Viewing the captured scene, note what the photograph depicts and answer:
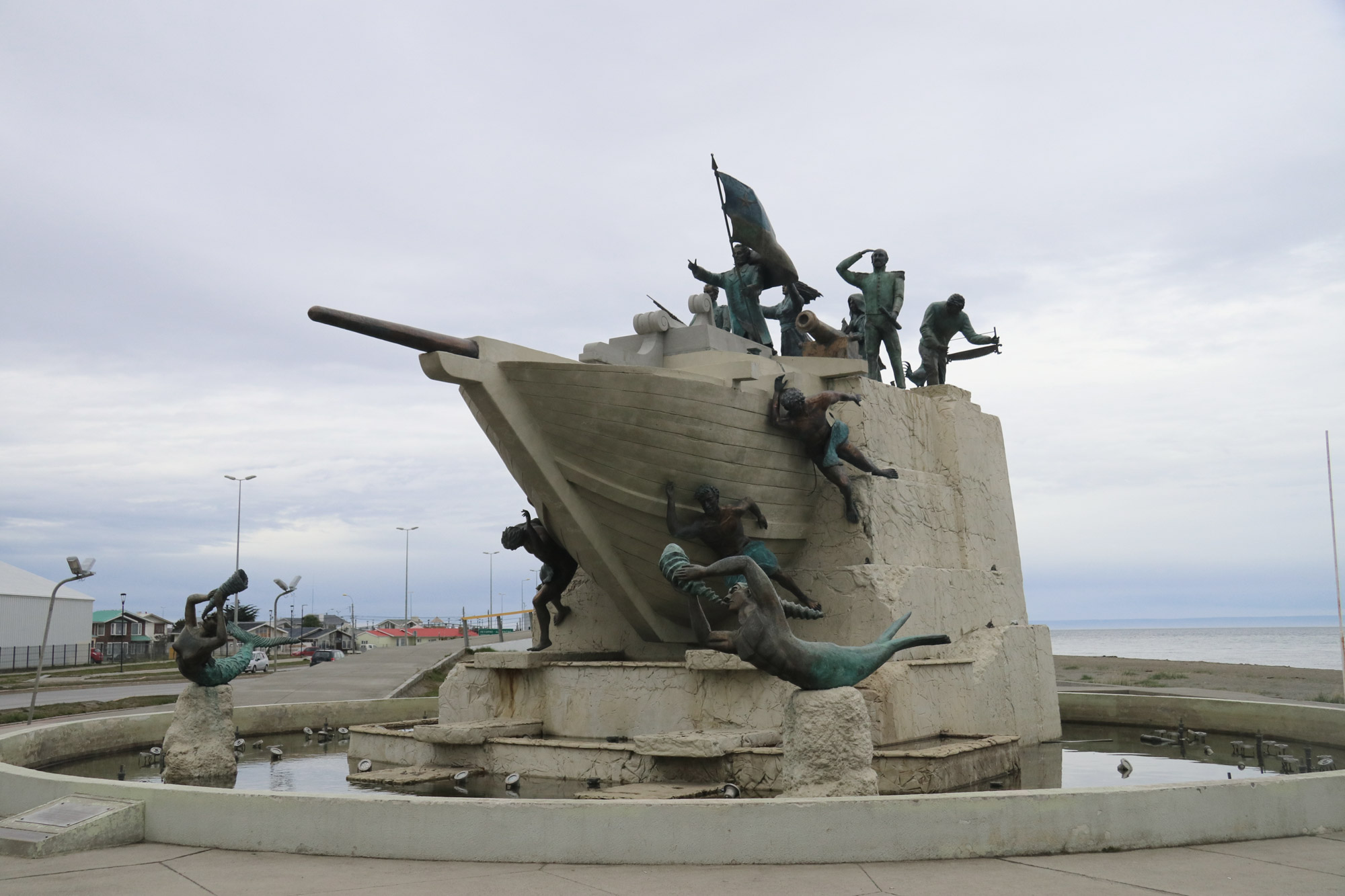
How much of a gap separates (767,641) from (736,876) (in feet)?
4.90

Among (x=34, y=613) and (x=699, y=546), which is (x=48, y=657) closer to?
(x=34, y=613)

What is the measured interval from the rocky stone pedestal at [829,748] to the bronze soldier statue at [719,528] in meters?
3.42

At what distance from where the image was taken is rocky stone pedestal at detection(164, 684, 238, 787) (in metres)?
9.27

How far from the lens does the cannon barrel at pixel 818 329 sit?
41.4 ft

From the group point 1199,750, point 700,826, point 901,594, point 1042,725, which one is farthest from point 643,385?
point 1199,750

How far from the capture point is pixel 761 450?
35.1 ft

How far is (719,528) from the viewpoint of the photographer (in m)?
10.2

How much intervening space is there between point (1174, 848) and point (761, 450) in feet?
18.4

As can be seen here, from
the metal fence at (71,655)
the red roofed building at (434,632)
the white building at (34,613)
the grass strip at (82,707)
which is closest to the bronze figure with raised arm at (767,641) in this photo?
the grass strip at (82,707)

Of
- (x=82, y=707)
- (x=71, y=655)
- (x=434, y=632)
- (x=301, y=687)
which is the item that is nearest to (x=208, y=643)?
(x=82, y=707)

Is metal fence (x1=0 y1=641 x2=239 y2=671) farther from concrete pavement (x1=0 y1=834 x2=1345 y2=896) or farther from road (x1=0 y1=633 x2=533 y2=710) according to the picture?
concrete pavement (x1=0 y1=834 x2=1345 y2=896)

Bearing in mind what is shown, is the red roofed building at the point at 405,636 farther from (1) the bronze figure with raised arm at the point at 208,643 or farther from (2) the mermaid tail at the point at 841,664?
(2) the mermaid tail at the point at 841,664

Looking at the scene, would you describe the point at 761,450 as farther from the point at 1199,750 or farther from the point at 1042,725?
the point at 1199,750

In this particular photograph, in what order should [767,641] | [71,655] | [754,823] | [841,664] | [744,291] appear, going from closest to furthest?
[754,823]
[767,641]
[841,664]
[744,291]
[71,655]
